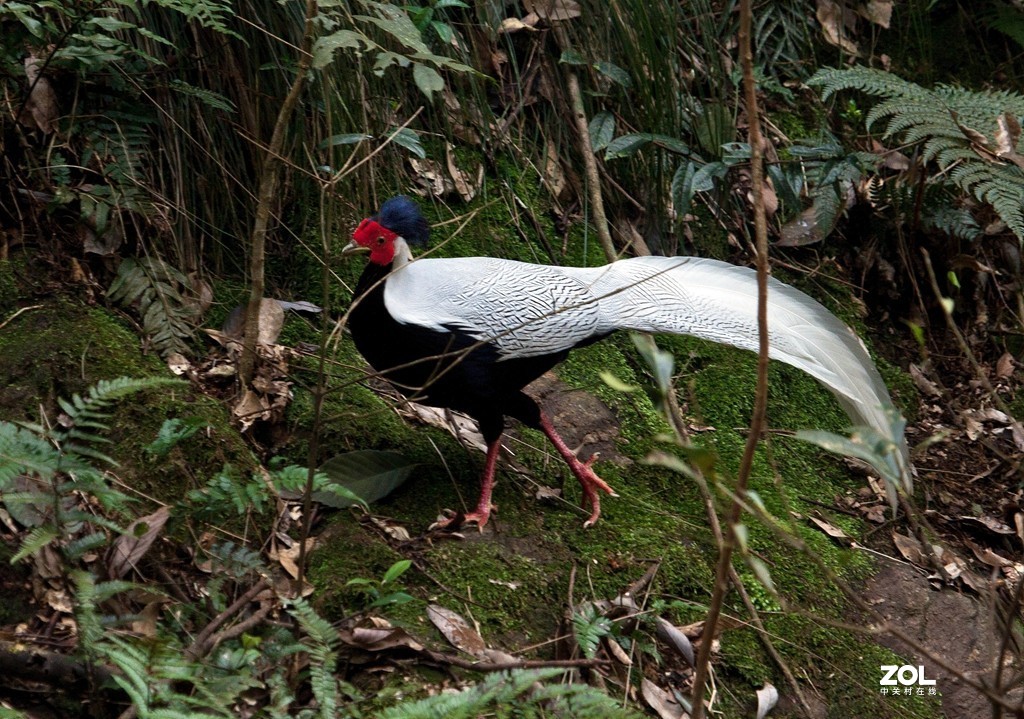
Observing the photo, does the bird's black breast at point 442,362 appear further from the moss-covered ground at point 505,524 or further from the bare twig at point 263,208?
the bare twig at point 263,208

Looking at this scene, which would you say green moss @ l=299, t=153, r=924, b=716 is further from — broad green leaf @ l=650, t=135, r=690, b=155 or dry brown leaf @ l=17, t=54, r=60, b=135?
dry brown leaf @ l=17, t=54, r=60, b=135

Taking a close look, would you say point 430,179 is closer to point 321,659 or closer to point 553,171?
point 553,171

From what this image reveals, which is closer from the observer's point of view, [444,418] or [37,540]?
[37,540]

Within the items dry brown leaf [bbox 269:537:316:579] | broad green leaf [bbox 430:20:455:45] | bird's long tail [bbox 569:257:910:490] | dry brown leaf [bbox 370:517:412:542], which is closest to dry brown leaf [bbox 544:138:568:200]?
broad green leaf [bbox 430:20:455:45]

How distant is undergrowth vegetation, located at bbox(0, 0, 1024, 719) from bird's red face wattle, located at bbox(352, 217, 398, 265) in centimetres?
22

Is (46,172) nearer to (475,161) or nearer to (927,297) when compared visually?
(475,161)

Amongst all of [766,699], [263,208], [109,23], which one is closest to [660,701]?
[766,699]

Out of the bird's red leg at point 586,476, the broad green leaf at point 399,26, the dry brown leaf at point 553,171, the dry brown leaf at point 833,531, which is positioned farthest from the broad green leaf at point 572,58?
the dry brown leaf at point 833,531

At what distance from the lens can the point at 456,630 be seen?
101 inches

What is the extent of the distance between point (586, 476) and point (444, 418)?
23.6 inches

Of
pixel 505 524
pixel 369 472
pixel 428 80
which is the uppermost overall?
pixel 428 80

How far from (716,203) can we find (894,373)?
1.10 metres

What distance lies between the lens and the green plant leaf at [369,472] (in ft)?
9.79

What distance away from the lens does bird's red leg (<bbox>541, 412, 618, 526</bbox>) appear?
3.20 meters
